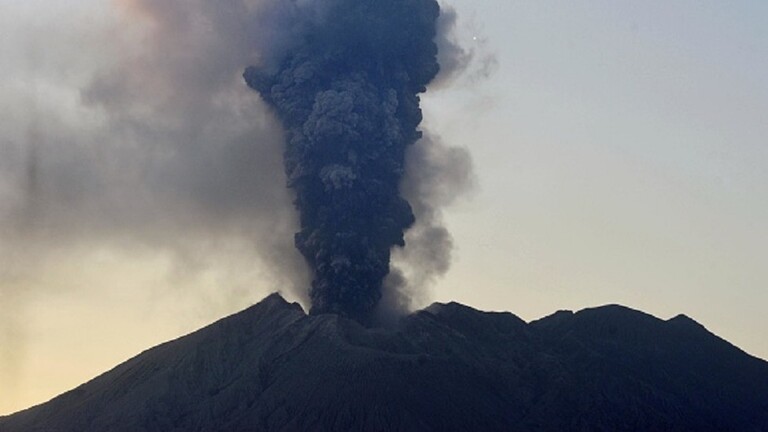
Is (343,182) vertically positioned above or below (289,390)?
above

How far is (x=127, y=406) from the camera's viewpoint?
112500 millimetres

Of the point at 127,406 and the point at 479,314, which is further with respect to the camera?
the point at 479,314

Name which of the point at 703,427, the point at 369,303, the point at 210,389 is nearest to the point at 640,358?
the point at 703,427

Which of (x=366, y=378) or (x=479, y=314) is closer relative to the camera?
(x=366, y=378)

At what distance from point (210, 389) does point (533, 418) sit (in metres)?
20.7

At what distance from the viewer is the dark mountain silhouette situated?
357ft

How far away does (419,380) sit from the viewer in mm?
110625

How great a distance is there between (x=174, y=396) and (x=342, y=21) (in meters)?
26.8

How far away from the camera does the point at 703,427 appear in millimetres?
112375

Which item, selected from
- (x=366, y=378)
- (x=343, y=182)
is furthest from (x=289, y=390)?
(x=343, y=182)

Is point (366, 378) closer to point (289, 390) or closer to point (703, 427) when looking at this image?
point (289, 390)

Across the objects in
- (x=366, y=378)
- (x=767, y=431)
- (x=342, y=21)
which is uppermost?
(x=342, y=21)

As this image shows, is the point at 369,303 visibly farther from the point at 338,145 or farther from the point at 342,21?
the point at 342,21

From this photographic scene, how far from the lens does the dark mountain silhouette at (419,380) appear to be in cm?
10894
